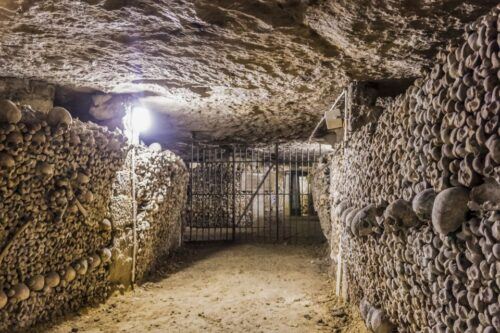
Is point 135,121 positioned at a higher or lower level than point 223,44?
lower

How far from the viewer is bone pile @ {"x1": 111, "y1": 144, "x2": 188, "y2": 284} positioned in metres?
5.16

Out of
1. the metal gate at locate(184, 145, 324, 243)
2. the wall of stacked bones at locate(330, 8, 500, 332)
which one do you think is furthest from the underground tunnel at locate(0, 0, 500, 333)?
the metal gate at locate(184, 145, 324, 243)

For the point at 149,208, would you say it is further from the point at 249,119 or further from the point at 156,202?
the point at 249,119

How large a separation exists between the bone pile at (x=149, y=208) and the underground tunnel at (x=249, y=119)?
0.12ft

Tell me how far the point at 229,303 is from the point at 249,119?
11.1 feet

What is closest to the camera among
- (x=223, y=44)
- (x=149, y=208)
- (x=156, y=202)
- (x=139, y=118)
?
(x=223, y=44)

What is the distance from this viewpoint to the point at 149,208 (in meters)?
5.94

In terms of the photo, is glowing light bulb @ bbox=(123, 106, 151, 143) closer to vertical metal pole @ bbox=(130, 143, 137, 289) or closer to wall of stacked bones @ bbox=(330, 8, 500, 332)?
vertical metal pole @ bbox=(130, 143, 137, 289)

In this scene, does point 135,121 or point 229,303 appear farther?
point 135,121

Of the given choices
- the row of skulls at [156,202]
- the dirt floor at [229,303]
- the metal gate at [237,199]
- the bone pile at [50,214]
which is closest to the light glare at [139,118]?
the row of skulls at [156,202]

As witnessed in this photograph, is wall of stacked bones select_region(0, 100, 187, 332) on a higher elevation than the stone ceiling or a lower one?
lower

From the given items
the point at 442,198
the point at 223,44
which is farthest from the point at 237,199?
the point at 442,198

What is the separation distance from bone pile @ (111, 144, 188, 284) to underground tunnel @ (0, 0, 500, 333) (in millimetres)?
35

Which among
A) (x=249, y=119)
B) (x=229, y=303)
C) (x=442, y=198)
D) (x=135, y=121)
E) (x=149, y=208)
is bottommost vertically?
(x=229, y=303)
